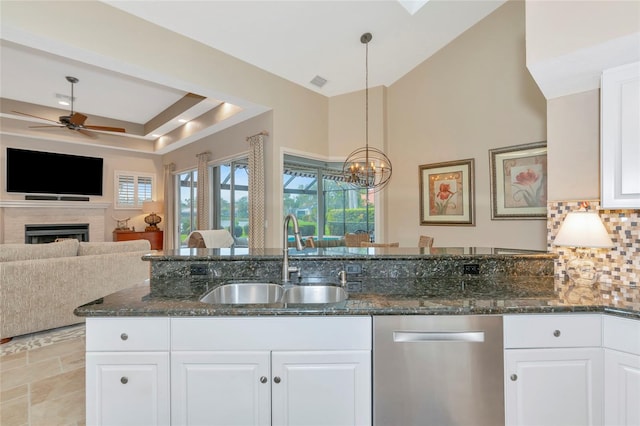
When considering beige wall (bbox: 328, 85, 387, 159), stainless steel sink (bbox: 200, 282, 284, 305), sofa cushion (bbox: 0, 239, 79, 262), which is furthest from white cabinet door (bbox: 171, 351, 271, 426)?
beige wall (bbox: 328, 85, 387, 159)

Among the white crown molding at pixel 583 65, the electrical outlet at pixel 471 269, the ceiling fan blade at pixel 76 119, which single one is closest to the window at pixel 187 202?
the ceiling fan blade at pixel 76 119

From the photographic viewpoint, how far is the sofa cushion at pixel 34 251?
9.46 feet

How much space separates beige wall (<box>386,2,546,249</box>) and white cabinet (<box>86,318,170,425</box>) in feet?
13.4

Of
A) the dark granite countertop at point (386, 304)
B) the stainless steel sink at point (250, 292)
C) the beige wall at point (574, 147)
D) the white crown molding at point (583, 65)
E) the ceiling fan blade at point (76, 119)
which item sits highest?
the ceiling fan blade at point (76, 119)

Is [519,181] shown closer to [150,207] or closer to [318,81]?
[318,81]

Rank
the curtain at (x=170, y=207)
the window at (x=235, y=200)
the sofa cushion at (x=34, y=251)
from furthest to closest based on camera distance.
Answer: the curtain at (x=170, y=207), the window at (x=235, y=200), the sofa cushion at (x=34, y=251)

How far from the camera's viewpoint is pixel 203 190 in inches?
225

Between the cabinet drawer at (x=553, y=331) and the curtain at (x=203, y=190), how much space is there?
5.24 metres

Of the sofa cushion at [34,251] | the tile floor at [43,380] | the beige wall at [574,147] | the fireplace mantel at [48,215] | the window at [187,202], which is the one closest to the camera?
the tile floor at [43,380]

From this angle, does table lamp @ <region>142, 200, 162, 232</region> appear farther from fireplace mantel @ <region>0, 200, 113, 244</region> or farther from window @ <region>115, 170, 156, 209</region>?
fireplace mantel @ <region>0, 200, 113, 244</region>

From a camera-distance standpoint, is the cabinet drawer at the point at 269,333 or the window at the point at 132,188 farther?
the window at the point at 132,188

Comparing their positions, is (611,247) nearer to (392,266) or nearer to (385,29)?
(392,266)

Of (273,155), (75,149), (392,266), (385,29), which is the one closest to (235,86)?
(273,155)

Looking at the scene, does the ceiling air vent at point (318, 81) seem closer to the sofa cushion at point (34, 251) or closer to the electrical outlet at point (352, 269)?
the electrical outlet at point (352, 269)
